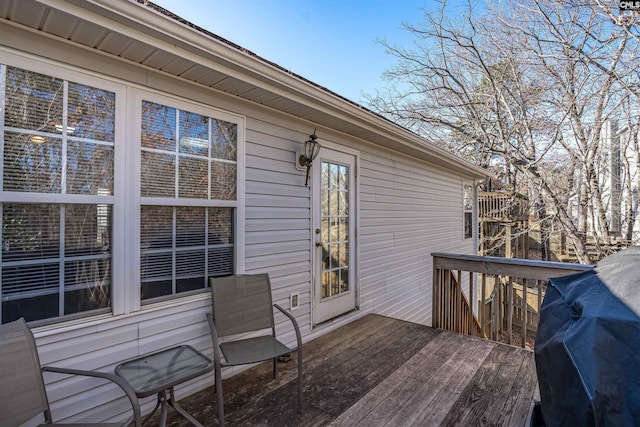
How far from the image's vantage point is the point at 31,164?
1778mm

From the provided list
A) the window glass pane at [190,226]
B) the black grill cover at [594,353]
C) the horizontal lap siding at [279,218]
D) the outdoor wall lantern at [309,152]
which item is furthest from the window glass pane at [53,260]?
the black grill cover at [594,353]

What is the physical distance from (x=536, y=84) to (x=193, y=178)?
26.9ft

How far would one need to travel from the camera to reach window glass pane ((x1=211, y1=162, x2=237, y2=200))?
8.51ft

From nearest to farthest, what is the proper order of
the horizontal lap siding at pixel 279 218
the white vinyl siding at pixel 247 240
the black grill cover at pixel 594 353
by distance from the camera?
the black grill cover at pixel 594 353, the white vinyl siding at pixel 247 240, the horizontal lap siding at pixel 279 218

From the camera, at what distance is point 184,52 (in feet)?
6.66

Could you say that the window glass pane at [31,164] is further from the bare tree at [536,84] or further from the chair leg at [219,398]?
the bare tree at [536,84]

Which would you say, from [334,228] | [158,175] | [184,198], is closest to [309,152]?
[334,228]

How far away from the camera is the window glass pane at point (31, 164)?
67.5 inches

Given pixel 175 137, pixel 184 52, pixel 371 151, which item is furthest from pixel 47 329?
pixel 371 151

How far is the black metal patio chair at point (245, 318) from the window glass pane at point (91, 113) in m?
1.26

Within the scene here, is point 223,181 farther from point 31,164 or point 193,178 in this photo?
point 31,164

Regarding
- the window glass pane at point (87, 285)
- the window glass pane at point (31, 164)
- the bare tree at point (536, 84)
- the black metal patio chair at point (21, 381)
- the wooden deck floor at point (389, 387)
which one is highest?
the bare tree at point (536, 84)

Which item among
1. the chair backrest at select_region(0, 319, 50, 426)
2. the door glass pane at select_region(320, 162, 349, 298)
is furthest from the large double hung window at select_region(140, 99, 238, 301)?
the door glass pane at select_region(320, 162, 349, 298)

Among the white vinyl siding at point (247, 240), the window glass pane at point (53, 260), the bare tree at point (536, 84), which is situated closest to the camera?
the window glass pane at point (53, 260)
